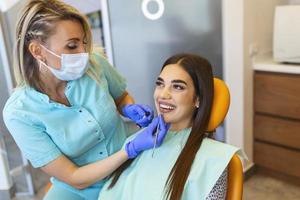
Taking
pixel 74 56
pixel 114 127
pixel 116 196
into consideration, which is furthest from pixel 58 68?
pixel 116 196

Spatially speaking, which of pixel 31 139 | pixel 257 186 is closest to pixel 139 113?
pixel 31 139

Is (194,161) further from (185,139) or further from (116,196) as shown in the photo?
(116,196)

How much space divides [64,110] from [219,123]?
0.56 meters

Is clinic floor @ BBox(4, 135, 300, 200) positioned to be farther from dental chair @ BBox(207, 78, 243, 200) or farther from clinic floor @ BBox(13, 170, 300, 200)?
dental chair @ BBox(207, 78, 243, 200)

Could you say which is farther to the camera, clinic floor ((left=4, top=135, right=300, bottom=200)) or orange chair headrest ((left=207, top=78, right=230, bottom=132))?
clinic floor ((left=4, top=135, right=300, bottom=200))

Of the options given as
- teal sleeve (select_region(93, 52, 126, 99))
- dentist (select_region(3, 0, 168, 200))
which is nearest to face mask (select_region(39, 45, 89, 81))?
dentist (select_region(3, 0, 168, 200))

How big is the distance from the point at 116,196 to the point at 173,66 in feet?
1.72

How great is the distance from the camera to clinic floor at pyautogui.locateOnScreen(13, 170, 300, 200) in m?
2.21

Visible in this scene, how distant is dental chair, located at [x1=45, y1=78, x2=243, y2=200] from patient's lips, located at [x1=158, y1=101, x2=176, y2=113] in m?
0.14

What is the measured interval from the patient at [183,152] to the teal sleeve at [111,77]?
355mm

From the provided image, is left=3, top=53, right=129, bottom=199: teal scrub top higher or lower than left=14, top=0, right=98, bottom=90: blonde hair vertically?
lower

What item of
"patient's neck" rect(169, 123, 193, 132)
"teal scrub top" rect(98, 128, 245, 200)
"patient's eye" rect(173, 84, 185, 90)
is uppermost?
"patient's eye" rect(173, 84, 185, 90)

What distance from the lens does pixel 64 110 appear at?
125 centimetres

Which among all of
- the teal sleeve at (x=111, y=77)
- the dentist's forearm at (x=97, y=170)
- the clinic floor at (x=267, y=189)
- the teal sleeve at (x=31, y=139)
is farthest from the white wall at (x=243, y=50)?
the teal sleeve at (x=31, y=139)
